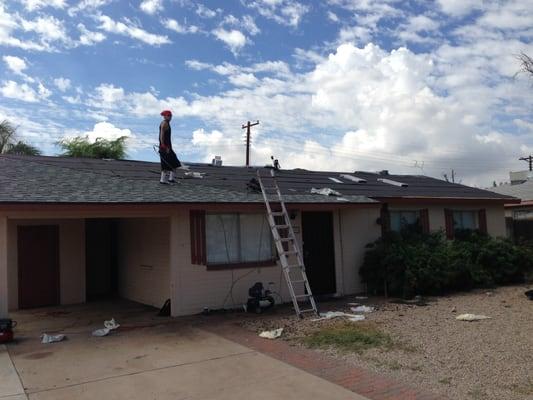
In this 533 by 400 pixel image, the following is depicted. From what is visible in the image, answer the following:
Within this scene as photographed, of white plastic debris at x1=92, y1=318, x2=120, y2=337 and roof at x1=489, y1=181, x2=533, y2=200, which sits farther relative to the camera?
roof at x1=489, y1=181, x2=533, y2=200

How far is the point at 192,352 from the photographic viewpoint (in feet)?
25.3

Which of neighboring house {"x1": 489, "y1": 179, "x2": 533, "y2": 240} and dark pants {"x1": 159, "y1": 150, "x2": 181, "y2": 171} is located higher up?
dark pants {"x1": 159, "y1": 150, "x2": 181, "y2": 171}

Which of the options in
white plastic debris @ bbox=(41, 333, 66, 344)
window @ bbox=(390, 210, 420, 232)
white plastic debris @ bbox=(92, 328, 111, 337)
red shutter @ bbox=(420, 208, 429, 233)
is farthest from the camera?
red shutter @ bbox=(420, 208, 429, 233)

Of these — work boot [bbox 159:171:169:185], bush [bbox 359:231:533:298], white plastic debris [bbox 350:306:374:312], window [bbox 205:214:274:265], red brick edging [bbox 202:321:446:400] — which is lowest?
red brick edging [bbox 202:321:446:400]

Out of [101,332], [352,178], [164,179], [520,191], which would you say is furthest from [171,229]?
[520,191]

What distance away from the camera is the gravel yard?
5.98 meters

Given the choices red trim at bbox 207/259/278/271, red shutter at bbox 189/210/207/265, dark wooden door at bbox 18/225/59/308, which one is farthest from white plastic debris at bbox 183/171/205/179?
dark wooden door at bbox 18/225/59/308

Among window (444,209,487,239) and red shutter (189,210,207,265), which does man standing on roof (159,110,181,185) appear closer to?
red shutter (189,210,207,265)

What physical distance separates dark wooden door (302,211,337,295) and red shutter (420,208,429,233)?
3528 mm

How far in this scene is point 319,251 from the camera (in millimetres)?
13391

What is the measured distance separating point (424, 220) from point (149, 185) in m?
8.51

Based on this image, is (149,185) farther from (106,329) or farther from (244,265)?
(106,329)

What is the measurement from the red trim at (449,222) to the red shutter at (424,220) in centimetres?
89

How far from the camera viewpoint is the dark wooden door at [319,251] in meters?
13.2
